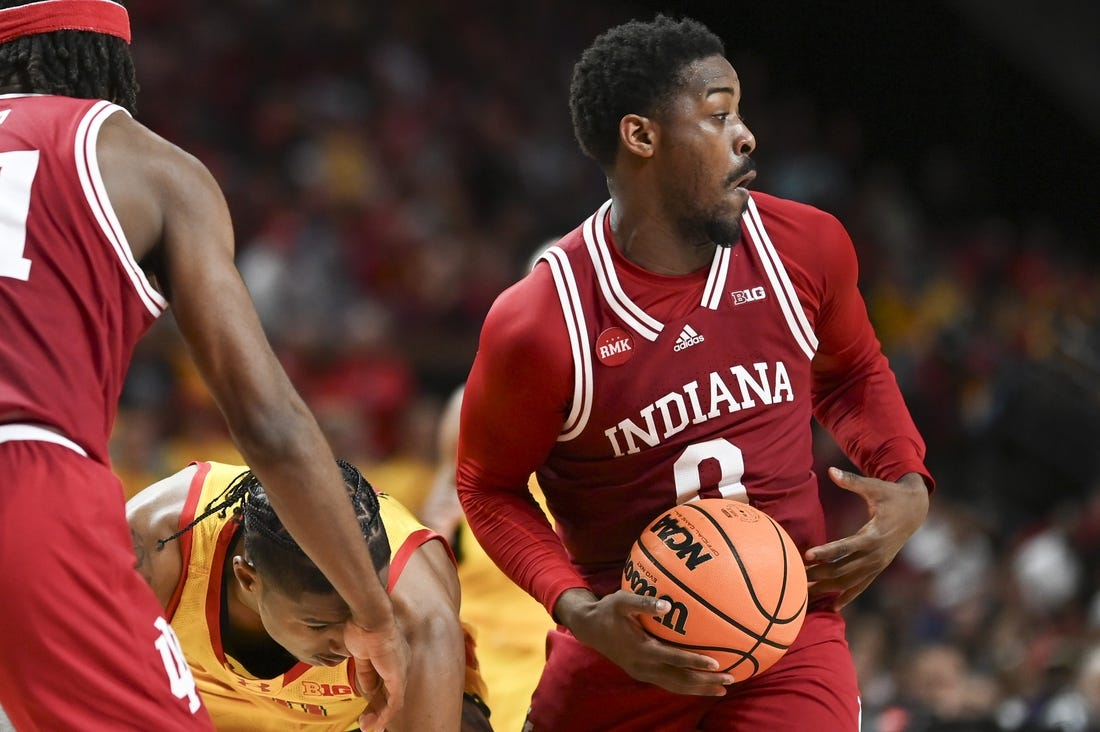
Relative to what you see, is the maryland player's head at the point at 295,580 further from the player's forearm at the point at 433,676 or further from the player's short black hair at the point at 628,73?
the player's short black hair at the point at 628,73

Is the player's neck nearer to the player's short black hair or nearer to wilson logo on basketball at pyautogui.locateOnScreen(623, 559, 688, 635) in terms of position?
the player's short black hair

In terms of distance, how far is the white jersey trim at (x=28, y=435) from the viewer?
2465 mm

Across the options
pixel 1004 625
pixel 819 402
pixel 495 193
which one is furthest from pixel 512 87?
pixel 819 402

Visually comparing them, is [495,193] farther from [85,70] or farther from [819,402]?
[85,70]

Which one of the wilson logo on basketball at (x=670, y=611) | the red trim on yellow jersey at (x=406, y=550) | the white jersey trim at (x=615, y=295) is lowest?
the red trim on yellow jersey at (x=406, y=550)

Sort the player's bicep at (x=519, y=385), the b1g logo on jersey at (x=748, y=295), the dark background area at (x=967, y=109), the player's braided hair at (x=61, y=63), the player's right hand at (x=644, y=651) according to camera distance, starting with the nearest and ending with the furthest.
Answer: the player's braided hair at (x=61, y=63), the player's right hand at (x=644, y=651), the player's bicep at (x=519, y=385), the b1g logo on jersey at (x=748, y=295), the dark background area at (x=967, y=109)

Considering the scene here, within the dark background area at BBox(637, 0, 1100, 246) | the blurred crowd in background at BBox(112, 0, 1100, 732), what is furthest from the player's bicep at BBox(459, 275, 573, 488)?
the dark background area at BBox(637, 0, 1100, 246)

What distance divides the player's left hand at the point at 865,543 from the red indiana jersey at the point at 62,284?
65.1 inches

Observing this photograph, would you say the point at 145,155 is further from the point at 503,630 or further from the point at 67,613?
the point at 503,630

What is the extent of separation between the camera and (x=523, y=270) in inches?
435

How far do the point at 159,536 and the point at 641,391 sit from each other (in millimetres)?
1270

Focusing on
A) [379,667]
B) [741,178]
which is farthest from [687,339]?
[379,667]

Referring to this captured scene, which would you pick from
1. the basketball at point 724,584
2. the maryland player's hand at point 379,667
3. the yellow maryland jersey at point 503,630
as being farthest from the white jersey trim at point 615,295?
the yellow maryland jersey at point 503,630

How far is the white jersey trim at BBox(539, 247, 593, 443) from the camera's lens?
346 centimetres
